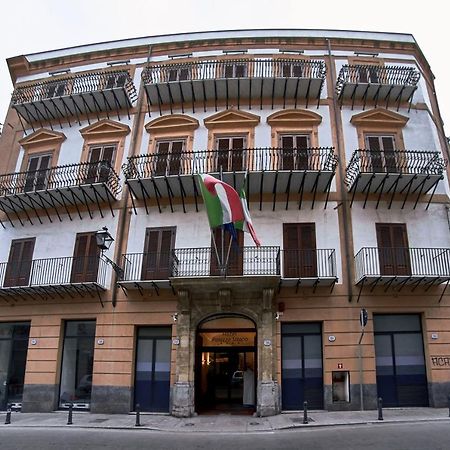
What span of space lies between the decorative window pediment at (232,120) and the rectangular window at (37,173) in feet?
25.3

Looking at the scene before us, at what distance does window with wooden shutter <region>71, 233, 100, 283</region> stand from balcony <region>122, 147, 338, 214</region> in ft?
8.92

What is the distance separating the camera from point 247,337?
1747 cm

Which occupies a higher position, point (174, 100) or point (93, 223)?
point (174, 100)

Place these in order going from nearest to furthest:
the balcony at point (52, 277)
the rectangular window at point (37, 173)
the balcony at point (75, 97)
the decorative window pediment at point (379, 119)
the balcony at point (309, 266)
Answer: the balcony at point (309, 266) → the balcony at point (52, 277) → the decorative window pediment at point (379, 119) → the rectangular window at point (37, 173) → the balcony at point (75, 97)

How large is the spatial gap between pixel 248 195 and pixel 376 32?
36.6 feet

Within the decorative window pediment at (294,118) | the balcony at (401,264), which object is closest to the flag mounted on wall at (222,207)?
the balcony at (401,264)

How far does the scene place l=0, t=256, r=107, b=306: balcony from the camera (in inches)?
698

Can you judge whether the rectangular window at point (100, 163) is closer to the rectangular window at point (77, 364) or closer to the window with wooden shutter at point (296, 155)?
the rectangular window at point (77, 364)

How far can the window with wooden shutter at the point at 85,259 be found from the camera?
1812 centimetres

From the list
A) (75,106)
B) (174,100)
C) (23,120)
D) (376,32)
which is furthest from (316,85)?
(23,120)

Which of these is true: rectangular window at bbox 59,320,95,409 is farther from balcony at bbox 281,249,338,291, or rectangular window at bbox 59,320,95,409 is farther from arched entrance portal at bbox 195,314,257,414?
balcony at bbox 281,249,338,291

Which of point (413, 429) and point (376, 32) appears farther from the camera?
point (376, 32)

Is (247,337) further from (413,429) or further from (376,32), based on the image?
(376,32)

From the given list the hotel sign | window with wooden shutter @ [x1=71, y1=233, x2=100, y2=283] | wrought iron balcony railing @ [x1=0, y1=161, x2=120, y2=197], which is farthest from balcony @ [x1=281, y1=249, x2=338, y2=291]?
wrought iron balcony railing @ [x1=0, y1=161, x2=120, y2=197]
